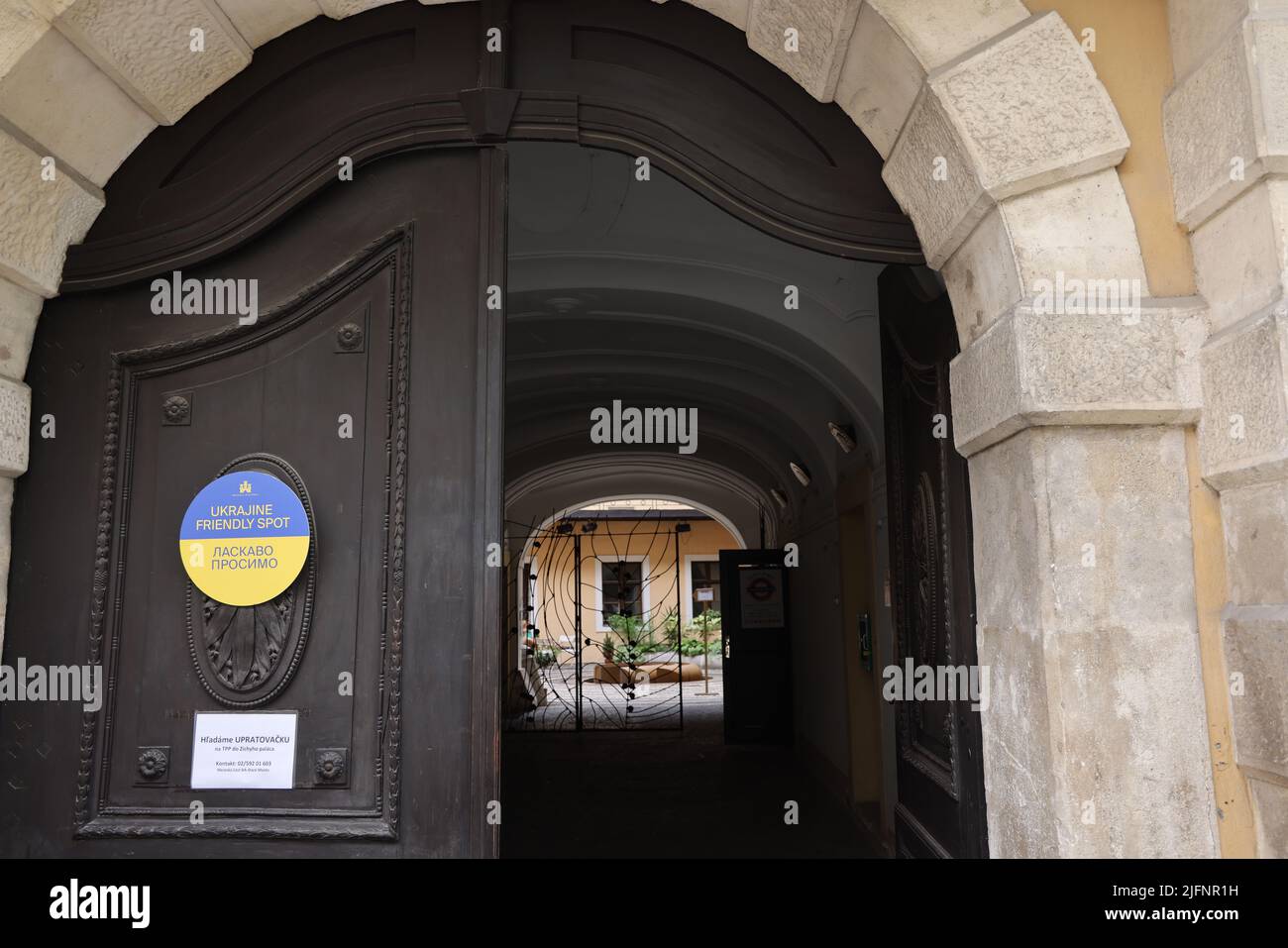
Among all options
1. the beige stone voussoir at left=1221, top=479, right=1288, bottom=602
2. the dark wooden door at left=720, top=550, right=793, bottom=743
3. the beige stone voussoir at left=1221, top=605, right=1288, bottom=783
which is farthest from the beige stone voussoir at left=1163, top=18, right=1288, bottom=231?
the dark wooden door at left=720, top=550, right=793, bottom=743

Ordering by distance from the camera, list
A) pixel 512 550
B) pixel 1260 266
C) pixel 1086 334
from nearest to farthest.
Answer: pixel 1260 266, pixel 1086 334, pixel 512 550

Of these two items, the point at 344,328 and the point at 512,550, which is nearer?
the point at 344,328

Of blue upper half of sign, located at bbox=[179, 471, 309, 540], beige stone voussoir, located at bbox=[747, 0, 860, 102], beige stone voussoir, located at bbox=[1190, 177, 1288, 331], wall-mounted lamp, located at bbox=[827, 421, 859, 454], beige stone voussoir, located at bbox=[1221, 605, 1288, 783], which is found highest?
beige stone voussoir, located at bbox=[747, 0, 860, 102]

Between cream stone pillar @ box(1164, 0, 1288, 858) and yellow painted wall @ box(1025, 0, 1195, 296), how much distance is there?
0.06 meters

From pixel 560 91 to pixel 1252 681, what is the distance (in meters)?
2.16

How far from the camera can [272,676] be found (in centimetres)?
250

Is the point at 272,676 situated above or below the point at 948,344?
below

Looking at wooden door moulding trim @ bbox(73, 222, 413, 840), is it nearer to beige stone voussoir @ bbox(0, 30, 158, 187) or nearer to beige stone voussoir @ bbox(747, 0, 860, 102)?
beige stone voussoir @ bbox(0, 30, 158, 187)

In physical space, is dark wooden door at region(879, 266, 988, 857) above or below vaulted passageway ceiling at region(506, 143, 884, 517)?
below

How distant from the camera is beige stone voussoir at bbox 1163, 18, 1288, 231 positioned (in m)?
1.93

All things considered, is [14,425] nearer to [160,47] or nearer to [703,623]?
[160,47]

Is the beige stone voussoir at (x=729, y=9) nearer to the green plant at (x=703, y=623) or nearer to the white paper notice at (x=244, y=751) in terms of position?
the white paper notice at (x=244, y=751)
